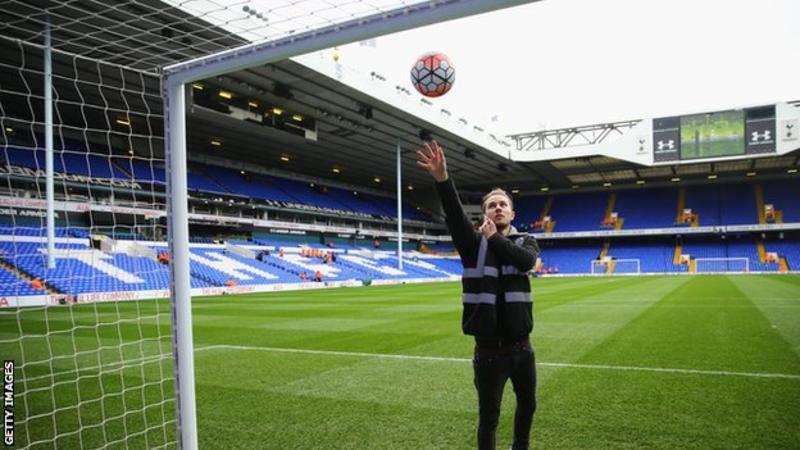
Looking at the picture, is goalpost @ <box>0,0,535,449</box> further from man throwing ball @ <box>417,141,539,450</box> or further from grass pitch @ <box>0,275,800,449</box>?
man throwing ball @ <box>417,141,539,450</box>

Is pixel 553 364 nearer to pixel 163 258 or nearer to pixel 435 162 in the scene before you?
pixel 435 162

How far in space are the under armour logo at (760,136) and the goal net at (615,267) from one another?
1579 centimetres

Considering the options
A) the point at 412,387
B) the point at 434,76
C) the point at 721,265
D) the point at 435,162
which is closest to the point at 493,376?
the point at 435,162

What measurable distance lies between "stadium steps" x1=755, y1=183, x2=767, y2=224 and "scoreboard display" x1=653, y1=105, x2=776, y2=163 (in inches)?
493

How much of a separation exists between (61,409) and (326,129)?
2638 centimetres

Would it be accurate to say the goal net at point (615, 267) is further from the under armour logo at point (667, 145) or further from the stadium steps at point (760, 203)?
the under armour logo at point (667, 145)

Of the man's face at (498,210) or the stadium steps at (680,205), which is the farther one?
the stadium steps at (680,205)

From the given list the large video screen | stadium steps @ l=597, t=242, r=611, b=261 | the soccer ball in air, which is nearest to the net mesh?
the soccer ball in air

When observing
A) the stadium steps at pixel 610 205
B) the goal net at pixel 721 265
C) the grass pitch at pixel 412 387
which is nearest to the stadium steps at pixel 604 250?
the stadium steps at pixel 610 205

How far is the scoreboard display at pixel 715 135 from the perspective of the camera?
3256 cm

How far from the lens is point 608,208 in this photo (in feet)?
166

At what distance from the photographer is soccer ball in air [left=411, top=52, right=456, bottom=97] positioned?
11375mm

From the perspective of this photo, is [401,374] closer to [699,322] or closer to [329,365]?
[329,365]

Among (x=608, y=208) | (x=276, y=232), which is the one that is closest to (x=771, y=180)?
(x=608, y=208)
